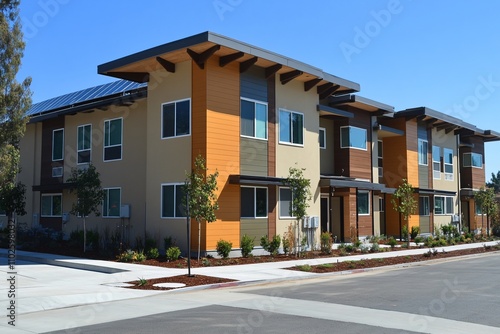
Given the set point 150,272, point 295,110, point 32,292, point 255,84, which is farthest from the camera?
point 295,110

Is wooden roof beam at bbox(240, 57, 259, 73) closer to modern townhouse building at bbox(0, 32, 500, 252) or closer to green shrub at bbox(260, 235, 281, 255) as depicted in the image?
modern townhouse building at bbox(0, 32, 500, 252)

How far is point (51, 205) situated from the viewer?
27.9 metres

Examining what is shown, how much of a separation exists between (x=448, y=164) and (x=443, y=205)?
3.10 metres

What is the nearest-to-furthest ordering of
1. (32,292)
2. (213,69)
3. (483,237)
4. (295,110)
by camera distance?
(32,292), (213,69), (295,110), (483,237)

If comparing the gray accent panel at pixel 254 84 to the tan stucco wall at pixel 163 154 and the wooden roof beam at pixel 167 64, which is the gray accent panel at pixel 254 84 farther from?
the wooden roof beam at pixel 167 64

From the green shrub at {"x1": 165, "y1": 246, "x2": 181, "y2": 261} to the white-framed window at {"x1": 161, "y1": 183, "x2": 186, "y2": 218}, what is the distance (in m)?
1.72

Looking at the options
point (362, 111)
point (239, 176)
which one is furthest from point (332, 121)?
point (239, 176)

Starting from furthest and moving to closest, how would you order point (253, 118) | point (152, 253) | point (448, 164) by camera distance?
point (448, 164) < point (253, 118) < point (152, 253)

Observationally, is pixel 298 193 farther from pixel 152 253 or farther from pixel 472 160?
pixel 472 160

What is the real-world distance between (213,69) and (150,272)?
319 inches

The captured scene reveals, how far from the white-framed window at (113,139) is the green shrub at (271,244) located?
810cm

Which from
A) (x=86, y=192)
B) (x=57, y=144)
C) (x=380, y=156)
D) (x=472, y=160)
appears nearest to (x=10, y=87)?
(x=86, y=192)

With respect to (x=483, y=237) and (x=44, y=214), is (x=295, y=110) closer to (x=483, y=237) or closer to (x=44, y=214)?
(x=44, y=214)

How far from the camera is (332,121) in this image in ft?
93.5
